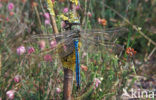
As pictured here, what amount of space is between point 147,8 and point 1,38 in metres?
2.18

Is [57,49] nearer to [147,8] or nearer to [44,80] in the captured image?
[44,80]

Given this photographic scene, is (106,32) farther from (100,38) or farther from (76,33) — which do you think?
(76,33)

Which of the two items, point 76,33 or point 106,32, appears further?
point 106,32

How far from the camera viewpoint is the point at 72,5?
49.0 inches

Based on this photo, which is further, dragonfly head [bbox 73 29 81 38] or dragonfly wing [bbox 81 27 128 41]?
dragonfly wing [bbox 81 27 128 41]

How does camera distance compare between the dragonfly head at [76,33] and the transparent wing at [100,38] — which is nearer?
the dragonfly head at [76,33]

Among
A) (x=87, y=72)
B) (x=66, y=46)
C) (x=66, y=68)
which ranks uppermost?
(x=66, y=46)

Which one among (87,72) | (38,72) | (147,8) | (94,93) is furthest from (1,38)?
(147,8)

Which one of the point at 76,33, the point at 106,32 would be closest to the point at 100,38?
the point at 106,32

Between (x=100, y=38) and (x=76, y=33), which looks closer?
(x=76, y=33)

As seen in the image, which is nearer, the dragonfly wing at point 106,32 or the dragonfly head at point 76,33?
the dragonfly head at point 76,33

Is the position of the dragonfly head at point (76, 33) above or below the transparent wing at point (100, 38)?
above

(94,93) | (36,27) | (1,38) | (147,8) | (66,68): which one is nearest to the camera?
(66,68)

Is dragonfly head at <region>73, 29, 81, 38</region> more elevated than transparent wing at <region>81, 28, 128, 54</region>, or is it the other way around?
dragonfly head at <region>73, 29, 81, 38</region>
